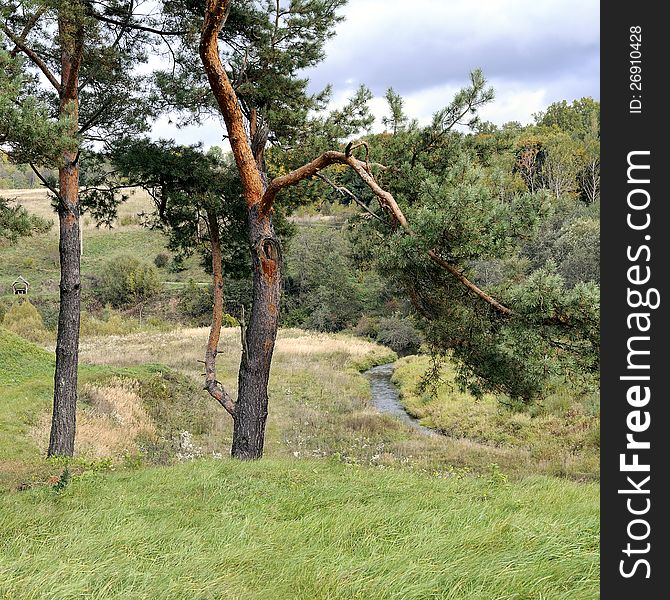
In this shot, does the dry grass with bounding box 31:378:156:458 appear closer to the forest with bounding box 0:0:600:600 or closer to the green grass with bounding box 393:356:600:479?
the forest with bounding box 0:0:600:600

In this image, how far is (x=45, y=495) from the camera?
5.40 metres

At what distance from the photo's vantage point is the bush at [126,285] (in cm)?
4156

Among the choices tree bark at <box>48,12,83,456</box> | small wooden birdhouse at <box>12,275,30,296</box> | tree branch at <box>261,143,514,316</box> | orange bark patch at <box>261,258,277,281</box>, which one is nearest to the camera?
tree branch at <box>261,143,514,316</box>

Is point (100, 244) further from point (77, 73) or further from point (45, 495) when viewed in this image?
point (45, 495)

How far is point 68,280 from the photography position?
921 cm

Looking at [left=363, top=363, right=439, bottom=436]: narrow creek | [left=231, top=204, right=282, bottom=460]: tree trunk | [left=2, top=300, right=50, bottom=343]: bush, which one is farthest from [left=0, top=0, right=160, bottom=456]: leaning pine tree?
[left=2, top=300, right=50, bottom=343]: bush

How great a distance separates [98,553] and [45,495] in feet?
8.13

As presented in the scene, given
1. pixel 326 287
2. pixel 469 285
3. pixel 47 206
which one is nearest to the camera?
pixel 469 285

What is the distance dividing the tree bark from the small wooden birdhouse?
33.2 m

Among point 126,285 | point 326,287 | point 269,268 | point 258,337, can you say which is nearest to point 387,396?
point 258,337

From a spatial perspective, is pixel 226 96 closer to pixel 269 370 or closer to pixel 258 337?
pixel 258 337

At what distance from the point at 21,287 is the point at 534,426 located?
36.0m

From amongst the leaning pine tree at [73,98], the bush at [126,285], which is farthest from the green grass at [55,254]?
the leaning pine tree at [73,98]

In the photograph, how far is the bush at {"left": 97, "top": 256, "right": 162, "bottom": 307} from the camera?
4156cm
